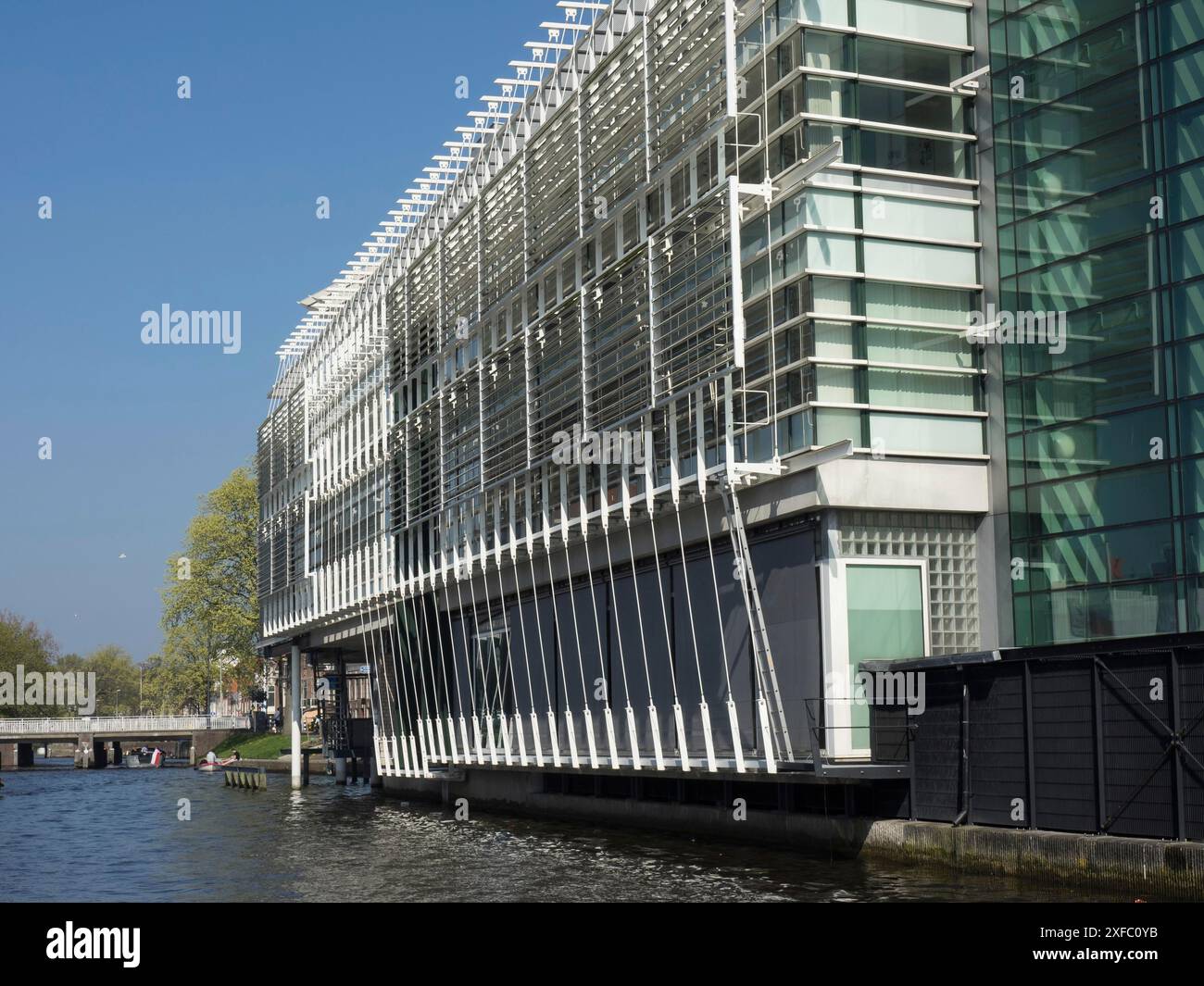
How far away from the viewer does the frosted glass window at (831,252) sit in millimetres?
25453

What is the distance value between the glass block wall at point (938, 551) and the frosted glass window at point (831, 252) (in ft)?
13.3

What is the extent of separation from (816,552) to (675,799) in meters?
8.62

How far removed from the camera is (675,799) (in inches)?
1249

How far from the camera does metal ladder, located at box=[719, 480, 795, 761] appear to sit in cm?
2562

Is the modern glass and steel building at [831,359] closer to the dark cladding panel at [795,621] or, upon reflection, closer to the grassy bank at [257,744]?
the dark cladding panel at [795,621]

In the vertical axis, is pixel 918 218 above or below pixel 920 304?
above

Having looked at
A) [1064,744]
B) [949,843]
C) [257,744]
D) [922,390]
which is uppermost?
[922,390]

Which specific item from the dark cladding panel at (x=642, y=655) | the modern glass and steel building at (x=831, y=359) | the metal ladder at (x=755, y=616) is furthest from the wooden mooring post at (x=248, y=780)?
the metal ladder at (x=755, y=616)

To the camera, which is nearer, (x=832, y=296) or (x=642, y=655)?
(x=832, y=296)

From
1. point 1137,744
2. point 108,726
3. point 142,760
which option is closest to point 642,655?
point 1137,744

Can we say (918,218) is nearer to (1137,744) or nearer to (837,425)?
(837,425)

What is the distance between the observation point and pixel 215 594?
102m

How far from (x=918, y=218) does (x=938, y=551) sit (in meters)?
5.64
